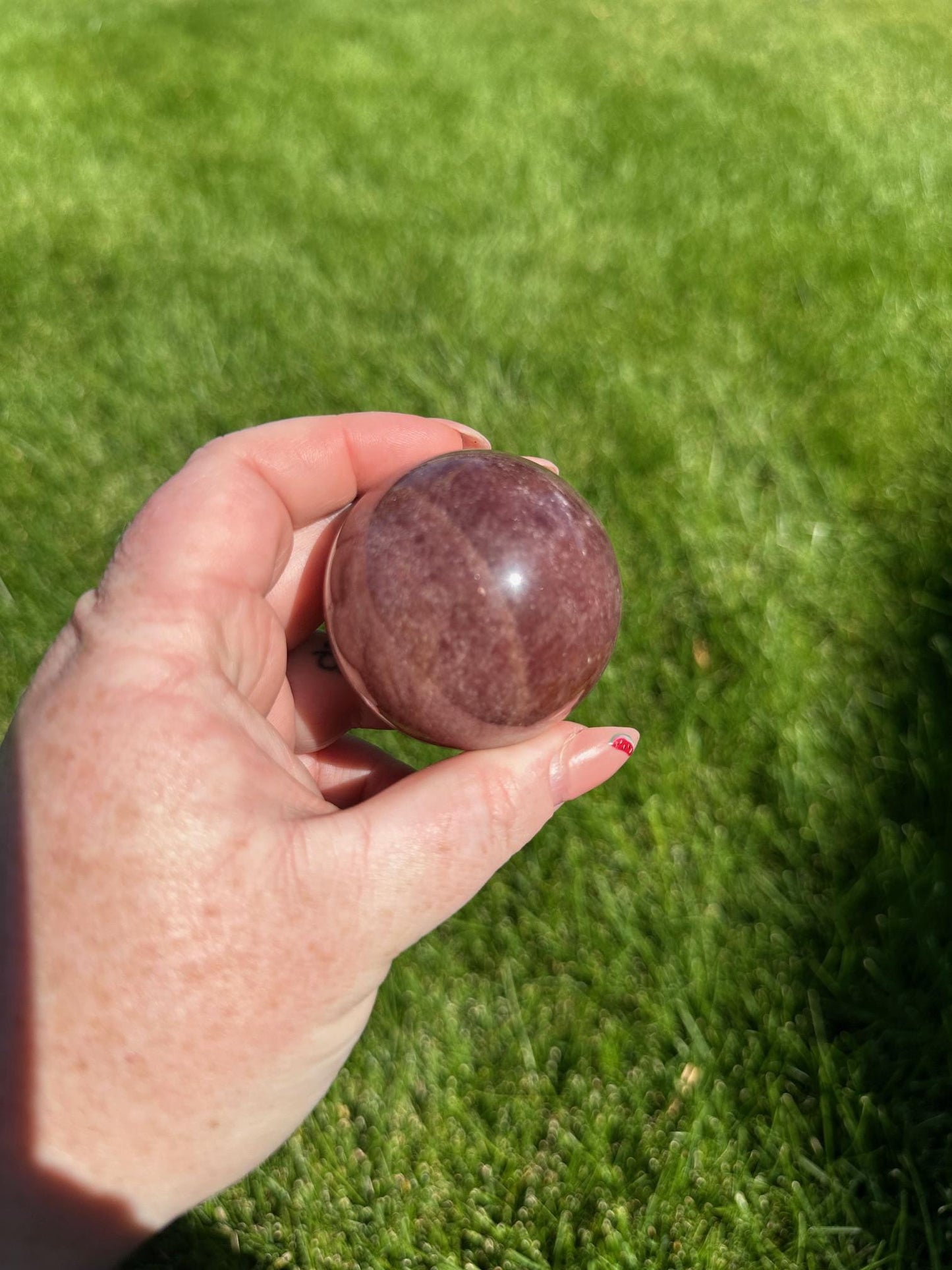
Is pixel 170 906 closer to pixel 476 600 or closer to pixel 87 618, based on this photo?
pixel 87 618

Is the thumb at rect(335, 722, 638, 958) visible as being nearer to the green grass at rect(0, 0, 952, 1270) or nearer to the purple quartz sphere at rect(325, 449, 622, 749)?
the purple quartz sphere at rect(325, 449, 622, 749)

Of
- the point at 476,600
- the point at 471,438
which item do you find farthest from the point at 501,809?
the point at 471,438

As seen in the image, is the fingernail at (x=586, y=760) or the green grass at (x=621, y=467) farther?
the green grass at (x=621, y=467)

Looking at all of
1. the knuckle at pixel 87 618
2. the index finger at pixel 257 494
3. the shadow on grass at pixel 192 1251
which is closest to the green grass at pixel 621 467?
the shadow on grass at pixel 192 1251

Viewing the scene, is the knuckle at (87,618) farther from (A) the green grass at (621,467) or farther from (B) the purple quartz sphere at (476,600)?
(A) the green grass at (621,467)

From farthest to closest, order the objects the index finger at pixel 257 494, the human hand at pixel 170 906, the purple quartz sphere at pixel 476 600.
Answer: the index finger at pixel 257 494, the purple quartz sphere at pixel 476 600, the human hand at pixel 170 906

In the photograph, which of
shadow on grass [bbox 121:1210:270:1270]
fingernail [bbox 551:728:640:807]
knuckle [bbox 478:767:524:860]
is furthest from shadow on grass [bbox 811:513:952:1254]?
shadow on grass [bbox 121:1210:270:1270]

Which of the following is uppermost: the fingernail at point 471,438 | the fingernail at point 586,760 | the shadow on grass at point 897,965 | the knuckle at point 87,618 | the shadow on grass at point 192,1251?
the knuckle at point 87,618
